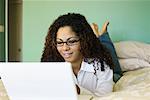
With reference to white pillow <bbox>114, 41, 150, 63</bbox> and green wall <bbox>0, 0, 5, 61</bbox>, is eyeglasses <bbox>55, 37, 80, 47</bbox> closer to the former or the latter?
white pillow <bbox>114, 41, 150, 63</bbox>

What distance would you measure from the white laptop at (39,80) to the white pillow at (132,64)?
1.21m

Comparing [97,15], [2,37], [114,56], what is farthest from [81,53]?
[2,37]

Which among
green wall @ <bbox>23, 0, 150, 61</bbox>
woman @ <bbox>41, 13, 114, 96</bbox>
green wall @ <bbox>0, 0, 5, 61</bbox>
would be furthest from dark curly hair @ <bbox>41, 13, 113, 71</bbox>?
green wall @ <bbox>0, 0, 5, 61</bbox>

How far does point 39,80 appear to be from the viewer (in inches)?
26.5

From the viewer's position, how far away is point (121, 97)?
75cm

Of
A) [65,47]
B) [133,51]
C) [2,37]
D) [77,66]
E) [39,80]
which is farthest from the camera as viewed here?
[2,37]

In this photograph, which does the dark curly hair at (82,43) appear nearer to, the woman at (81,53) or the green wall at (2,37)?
the woman at (81,53)

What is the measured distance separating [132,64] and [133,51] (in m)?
0.10

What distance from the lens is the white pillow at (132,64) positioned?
1816mm

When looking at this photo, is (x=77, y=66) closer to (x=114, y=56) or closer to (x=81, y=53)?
(x=81, y=53)

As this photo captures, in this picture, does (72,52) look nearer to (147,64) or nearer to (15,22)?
(147,64)

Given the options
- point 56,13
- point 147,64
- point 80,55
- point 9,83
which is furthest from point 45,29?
point 9,83

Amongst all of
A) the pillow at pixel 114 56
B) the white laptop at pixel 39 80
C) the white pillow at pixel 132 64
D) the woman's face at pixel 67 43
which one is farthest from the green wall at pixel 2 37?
the white laptop at pixel 39 80

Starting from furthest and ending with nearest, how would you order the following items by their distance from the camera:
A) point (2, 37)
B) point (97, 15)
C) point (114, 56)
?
point (2, 37) → point (97, 15) → point (114, 56)
